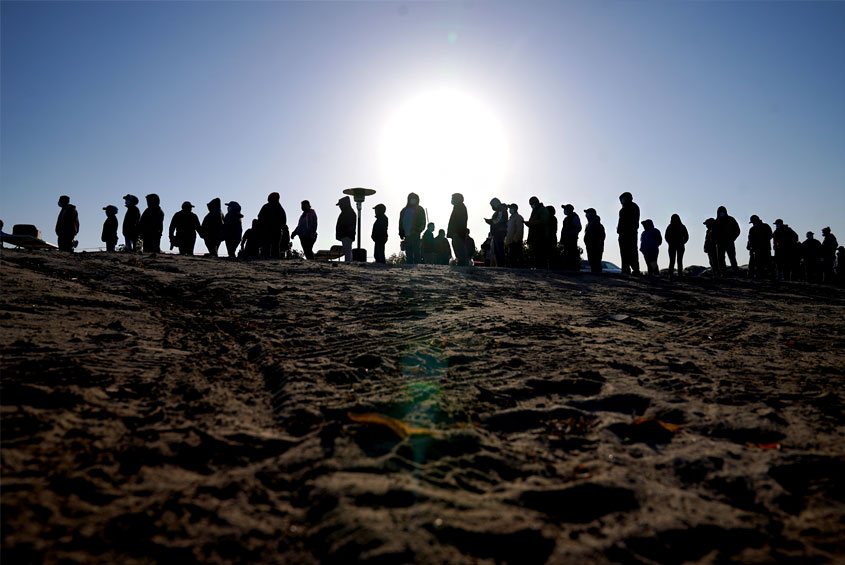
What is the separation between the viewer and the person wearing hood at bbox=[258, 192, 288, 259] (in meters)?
12.6

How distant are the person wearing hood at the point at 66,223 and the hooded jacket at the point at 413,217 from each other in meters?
7.77

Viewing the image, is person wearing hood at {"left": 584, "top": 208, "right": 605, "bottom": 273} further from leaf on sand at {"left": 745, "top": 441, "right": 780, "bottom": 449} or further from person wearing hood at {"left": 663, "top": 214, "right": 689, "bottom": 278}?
leaf on sand at {"left": 745, "top": 441, "right": 780, "bottom": 449}

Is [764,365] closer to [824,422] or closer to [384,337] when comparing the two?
[824,422]

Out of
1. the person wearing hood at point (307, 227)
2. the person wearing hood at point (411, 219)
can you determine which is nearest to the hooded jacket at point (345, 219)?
the person wearing hood at point (307, 227)

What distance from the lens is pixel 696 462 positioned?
234 centimetres

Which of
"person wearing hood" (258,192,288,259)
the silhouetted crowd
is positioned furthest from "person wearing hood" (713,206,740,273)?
"person wearing hood" (258,192,288,259)

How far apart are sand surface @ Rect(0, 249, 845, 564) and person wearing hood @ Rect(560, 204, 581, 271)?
27.6 ft

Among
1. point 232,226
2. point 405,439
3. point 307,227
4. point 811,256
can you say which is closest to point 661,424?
point 405,439

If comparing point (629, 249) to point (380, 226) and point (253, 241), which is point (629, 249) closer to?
point (380, 226)

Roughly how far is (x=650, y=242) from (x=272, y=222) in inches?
368

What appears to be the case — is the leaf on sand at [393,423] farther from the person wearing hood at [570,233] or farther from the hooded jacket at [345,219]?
the person wearing hood at [570,233]

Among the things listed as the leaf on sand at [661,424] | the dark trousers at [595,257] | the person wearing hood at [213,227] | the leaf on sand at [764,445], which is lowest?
the leaf on sand at [764,445]

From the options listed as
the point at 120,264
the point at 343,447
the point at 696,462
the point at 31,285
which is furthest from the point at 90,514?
the point at 120,264

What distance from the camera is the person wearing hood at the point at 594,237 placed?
12672mm
